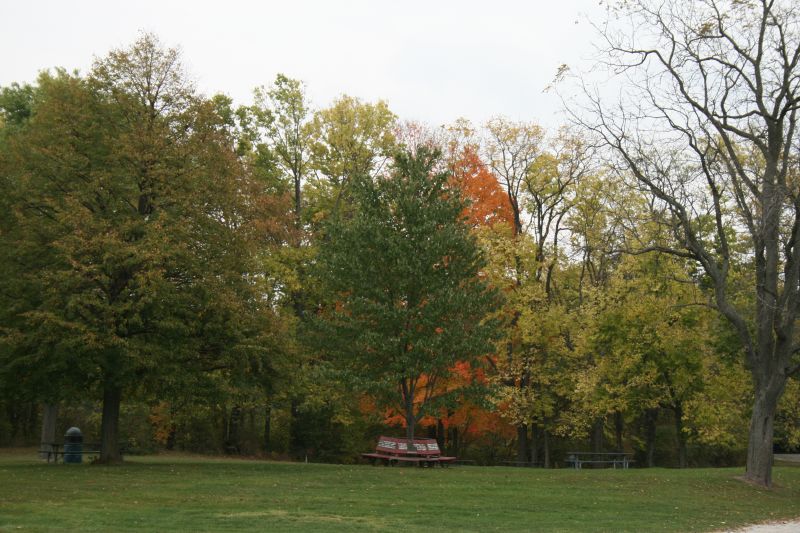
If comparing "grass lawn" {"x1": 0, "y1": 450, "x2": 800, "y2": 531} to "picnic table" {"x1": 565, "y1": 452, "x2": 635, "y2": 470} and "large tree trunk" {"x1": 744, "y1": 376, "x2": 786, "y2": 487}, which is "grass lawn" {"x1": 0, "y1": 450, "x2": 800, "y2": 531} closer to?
"large tree trunk" {"x1": 744, "y1": 376, "x2": 786, "y2": 487}

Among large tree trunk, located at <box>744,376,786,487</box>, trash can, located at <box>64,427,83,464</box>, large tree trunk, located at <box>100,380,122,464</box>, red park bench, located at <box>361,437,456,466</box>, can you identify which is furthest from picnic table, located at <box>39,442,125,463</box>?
large tree trunk, located at <box>744,376,786,487</box>

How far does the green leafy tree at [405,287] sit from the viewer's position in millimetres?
24578

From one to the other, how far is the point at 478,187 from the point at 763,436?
1841 cm

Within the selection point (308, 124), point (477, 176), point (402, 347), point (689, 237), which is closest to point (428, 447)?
point (402, 347)

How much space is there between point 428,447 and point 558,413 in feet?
44.8

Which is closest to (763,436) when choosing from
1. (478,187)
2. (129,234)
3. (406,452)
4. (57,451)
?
(406,452)

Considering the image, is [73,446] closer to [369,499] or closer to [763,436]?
[369,499]

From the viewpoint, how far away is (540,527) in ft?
46.0

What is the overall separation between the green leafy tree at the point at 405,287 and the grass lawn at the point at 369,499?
10.9ft

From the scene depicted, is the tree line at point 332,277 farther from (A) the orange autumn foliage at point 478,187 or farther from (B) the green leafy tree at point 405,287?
(A) the orange autumn foliage at point 478,187

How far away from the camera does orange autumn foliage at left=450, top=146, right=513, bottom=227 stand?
37.3m

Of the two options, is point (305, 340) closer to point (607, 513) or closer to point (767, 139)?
point (607, 513)

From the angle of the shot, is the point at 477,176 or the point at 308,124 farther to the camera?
the point at 308,124

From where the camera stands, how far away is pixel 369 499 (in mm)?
16969
